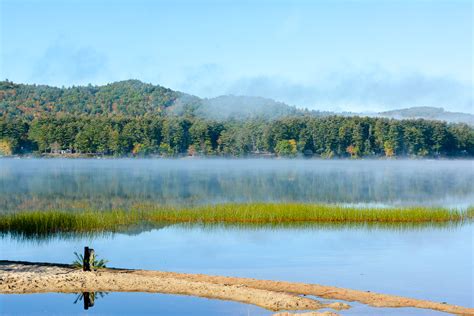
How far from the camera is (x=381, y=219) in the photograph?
2700 centimetres

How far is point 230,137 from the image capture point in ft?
442

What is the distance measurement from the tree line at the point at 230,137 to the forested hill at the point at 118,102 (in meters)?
18.8

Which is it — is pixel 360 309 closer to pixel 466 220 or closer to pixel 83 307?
pixel 83 307

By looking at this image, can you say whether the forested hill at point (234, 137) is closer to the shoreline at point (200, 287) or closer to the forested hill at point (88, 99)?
the forested hill at point (88, 99)

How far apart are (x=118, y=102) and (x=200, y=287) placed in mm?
159191

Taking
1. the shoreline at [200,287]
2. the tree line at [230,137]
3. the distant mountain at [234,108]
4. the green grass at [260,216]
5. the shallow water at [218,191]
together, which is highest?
the distant mountain at [234,108]

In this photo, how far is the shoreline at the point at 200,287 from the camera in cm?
1324

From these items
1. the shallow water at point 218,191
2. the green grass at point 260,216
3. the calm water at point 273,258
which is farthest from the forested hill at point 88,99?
the calm water at point 273,258

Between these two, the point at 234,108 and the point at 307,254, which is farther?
the point at 234,108

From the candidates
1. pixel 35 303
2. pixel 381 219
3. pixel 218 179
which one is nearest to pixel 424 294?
pixel 35 303

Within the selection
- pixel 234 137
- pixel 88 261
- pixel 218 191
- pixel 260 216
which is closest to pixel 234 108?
pixel 234 137

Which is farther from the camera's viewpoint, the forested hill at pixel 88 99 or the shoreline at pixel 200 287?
the forested hill at pixel 88 99

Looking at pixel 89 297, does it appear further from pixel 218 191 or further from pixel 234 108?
pixel 234 108

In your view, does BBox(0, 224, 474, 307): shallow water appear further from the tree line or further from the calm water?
the tree line
